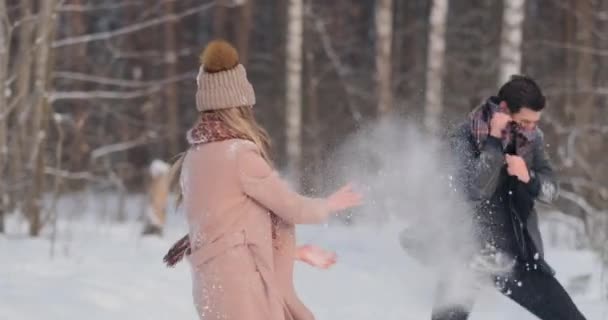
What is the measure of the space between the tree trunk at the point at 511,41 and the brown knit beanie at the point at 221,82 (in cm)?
930

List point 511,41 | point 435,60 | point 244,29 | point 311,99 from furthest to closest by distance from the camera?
point 244,29, point 311,99, point 435,60, point 511,41

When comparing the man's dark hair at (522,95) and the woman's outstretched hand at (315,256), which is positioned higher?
the man's dark hair at (522,95)

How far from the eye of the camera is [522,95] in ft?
17.7

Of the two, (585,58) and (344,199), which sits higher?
(344,199)

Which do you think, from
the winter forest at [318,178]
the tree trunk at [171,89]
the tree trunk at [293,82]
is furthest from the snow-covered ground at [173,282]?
the tree trunk at [171,89]

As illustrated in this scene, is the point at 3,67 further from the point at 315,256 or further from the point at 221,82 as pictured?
the point at 315,256

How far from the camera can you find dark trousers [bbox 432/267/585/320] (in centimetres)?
546

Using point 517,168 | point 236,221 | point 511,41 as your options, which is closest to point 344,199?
point 236,221

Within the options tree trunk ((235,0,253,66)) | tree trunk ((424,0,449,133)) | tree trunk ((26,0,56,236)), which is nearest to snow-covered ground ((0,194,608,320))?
tree trunk ((26,0,56,236))

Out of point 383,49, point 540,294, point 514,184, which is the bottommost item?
point 540,294

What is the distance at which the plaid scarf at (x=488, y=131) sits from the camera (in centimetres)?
547

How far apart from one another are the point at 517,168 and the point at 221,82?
1.81m

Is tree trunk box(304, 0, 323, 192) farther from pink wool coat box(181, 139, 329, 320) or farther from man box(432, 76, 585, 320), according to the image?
pink wool coat box(181, 139, 329, 320)

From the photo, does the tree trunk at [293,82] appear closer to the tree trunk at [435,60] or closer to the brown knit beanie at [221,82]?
the tree trunk at [435,60]
